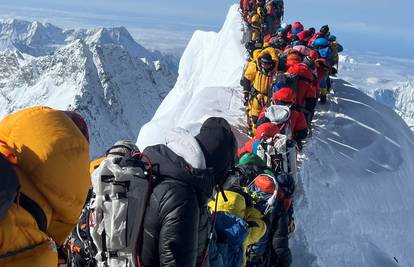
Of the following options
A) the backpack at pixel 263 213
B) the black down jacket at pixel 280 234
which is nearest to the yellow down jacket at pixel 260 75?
the backpack at pixel 263 213

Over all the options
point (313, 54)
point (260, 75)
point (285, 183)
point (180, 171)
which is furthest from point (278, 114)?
point (180, 171)

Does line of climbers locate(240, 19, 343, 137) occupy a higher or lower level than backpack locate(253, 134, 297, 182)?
higher

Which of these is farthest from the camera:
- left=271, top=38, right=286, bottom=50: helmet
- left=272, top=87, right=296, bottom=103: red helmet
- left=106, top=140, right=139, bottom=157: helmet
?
left=271, top=38, right=286, bottom=50: helmet

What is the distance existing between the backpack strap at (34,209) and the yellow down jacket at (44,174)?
0.07ft

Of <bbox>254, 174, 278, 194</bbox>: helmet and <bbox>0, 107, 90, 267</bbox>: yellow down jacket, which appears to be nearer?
<bbox>0, 107, 90, 267</bbox>: yellow down jacket

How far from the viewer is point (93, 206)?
10.8ft

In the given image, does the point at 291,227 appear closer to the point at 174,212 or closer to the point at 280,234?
the point at 280,234

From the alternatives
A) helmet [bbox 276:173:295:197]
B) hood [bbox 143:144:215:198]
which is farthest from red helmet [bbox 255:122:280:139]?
hood [bbox 143:144:215:198]

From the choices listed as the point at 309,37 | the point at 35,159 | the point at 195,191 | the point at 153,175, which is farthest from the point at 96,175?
the point at 309,37

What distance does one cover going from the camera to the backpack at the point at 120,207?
10.2 feet

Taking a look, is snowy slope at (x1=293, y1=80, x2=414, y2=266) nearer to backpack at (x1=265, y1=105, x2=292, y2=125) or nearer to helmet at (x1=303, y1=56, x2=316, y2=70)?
backpack at (x1=265, y1=105, x2=292, y2=125)

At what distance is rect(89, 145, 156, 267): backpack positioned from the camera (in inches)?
122

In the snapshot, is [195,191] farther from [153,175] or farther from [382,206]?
[382,206]

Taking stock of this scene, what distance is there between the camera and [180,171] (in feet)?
9.99
